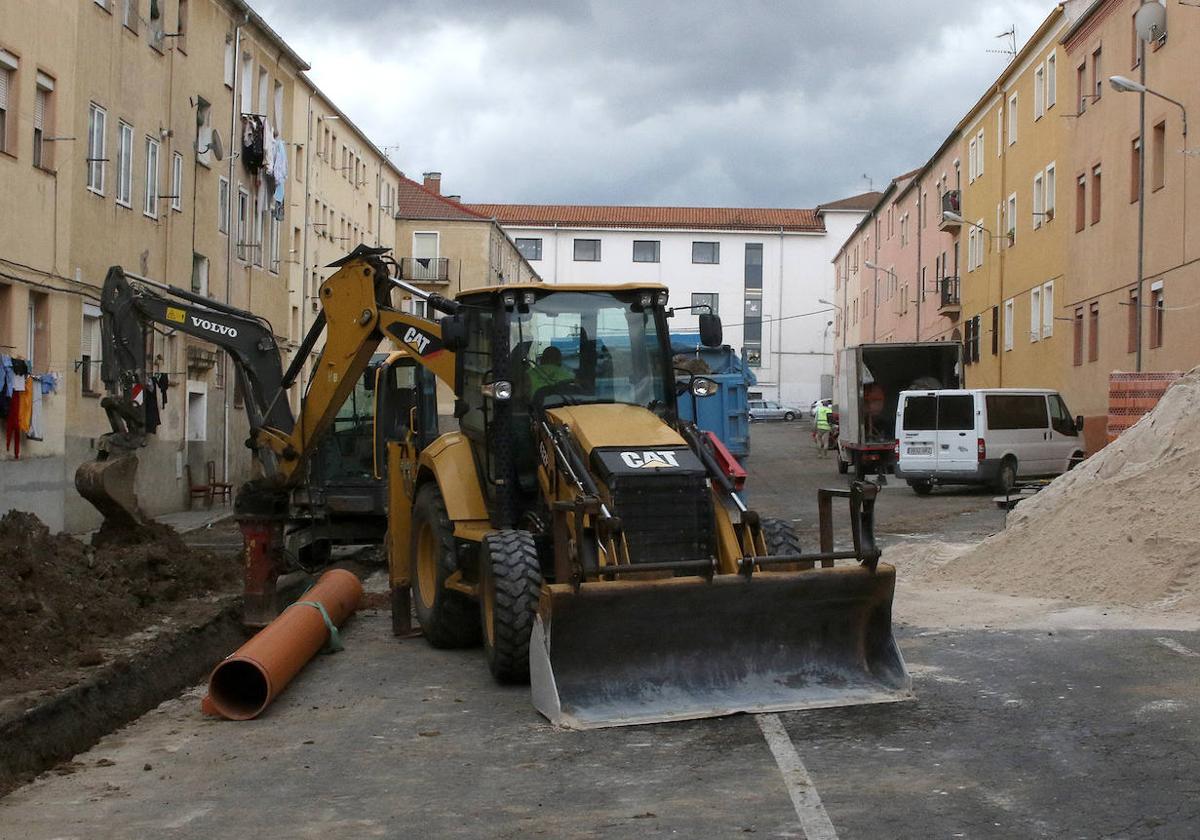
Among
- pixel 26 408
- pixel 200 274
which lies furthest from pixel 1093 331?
pixel 26 408

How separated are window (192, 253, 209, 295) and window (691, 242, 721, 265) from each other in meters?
72.5

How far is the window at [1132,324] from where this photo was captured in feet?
112

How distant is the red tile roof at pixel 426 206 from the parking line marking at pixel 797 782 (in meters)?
71.3

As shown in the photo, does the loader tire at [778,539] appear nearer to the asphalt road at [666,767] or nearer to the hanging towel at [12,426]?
the asphalt road at [666,767]

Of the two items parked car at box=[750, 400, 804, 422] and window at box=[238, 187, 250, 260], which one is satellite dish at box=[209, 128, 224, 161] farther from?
parked car at box=[750, 400, 804, 422]

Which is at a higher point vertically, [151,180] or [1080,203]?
[1080,203]

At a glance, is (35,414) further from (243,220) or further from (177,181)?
(243,220)

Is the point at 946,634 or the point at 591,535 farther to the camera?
the point at 946,634

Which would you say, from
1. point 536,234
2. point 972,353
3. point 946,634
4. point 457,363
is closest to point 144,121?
point 457,363

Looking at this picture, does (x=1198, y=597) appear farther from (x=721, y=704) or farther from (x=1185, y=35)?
(x=1185, y=35)

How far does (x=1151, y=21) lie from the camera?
33000 millimetres

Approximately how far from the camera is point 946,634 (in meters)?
12.3

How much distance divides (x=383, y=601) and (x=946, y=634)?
18.9ft

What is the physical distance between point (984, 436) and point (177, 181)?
1702 centimetres
